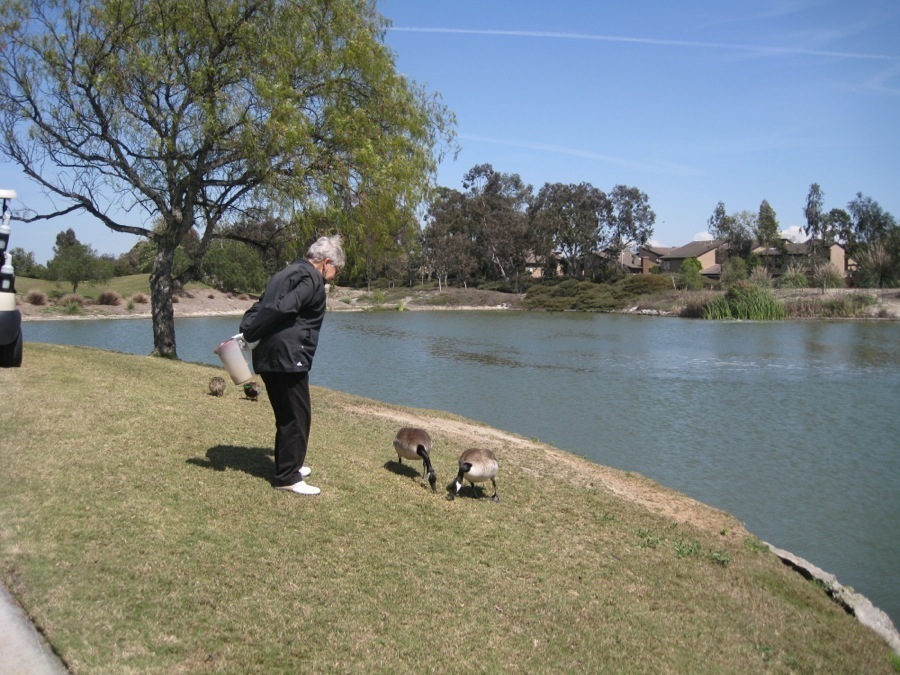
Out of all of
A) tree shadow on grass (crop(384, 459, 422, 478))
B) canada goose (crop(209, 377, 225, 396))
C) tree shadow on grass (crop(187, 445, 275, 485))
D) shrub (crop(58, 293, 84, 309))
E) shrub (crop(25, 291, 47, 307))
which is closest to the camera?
tree shadow on grass (crop(187, 445, 275, 485))

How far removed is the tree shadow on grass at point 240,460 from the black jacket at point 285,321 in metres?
1.23

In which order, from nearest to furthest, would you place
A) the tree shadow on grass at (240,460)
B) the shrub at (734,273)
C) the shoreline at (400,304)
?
1. the tree shadow on grass at (240,460)
2. the shoreline at (400,304)
3. the shrub at (734,273)

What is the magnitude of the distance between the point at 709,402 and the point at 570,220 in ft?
239

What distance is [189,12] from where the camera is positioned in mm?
15688

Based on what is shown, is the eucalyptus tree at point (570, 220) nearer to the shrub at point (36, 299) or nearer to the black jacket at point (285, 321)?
the shrub at point (36, 299)

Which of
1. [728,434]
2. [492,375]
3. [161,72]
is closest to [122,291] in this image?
[492,375]

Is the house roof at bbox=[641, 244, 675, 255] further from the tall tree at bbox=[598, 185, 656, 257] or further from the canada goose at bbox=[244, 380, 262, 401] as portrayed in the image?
the canada goose at bbox=[244, 380, 262, 401]

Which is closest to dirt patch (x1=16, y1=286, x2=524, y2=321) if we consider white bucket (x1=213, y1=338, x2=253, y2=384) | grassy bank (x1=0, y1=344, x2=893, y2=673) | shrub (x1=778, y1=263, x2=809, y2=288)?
shrub (x1=778, y1=263, x2=809, y2=288)

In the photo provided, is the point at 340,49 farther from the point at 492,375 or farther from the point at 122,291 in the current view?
the point at 122,291

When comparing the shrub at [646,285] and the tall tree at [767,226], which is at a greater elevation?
the tall tree at [767,226]

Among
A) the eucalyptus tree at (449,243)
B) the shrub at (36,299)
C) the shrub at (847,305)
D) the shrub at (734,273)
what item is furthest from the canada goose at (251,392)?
the eucalyptus tree at (449,243)

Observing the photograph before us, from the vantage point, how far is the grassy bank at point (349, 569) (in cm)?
458

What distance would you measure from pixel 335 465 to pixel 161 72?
1106cm

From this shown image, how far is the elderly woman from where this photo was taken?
6398 mm
